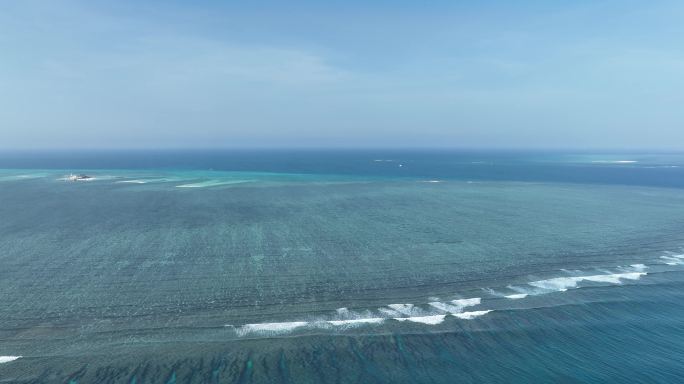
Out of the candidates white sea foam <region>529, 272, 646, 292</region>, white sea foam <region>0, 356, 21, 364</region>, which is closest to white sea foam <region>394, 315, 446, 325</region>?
white sea foam <region>529, 272, 646, 292</region>

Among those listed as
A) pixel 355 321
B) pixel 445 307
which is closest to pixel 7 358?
pixel 355 321

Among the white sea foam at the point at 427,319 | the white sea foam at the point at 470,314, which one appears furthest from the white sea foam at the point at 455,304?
the white sea foam at the point at 427,319

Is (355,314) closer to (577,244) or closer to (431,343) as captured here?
(431,343)

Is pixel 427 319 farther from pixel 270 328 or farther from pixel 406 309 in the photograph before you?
pixel 270 328

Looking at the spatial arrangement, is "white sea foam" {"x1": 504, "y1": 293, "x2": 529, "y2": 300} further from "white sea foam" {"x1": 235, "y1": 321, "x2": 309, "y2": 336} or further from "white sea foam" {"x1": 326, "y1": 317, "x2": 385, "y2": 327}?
"white sea foam" {"x1": 235, "y1": 321, "x2": 309, "y2": 336}

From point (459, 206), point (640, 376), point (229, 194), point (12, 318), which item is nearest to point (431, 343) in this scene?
point (640, 376)

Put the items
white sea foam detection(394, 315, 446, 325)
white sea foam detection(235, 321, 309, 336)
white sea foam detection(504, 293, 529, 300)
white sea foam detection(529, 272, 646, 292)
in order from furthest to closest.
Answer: white sea foam detection(529, 272, 646, 292) → white sea foam detection(504, 293, 529, 300) → white sea foam detection(394, 315, 446, 325) → white sea foam detection(235, 321, 309, 336)
